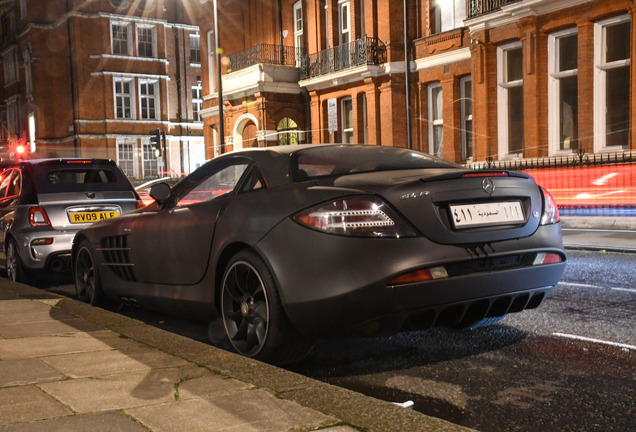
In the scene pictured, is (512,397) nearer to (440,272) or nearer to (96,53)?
(440,272)

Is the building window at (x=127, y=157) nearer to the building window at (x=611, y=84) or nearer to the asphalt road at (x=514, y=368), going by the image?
the building window at (x=611, y=84)

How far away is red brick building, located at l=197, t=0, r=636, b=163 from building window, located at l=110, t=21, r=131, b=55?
705 inches

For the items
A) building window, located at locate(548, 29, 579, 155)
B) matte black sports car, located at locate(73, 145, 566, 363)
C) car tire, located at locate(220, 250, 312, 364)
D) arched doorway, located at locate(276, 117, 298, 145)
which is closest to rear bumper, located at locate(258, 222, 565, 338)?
matte black sports car, located at locate(73, 145, 566, 363)

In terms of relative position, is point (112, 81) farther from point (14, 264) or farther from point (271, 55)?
point (14, 264)

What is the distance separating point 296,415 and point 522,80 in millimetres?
18645

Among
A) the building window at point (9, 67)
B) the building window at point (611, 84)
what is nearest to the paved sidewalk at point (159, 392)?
the building window at point (611, 84)

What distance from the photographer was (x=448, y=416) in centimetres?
354

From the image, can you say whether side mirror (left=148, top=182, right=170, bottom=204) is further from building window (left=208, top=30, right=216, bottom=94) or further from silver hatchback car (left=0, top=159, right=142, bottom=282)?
building window (left=208, top=30, right=216, bottom=94)

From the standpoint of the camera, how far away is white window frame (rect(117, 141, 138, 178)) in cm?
5025

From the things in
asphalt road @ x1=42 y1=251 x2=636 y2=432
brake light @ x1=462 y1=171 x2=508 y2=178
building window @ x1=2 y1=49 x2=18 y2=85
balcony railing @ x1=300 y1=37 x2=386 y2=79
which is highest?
building window @ x1=2 y1=49 x2=18 y2=85

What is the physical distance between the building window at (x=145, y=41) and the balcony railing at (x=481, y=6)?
35.1 meters

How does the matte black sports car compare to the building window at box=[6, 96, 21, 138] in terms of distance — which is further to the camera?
the building window at box=[6, 96, 21, 138]

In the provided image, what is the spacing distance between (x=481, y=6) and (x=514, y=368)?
18355 mm

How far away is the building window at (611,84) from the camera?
17531 millimetres
